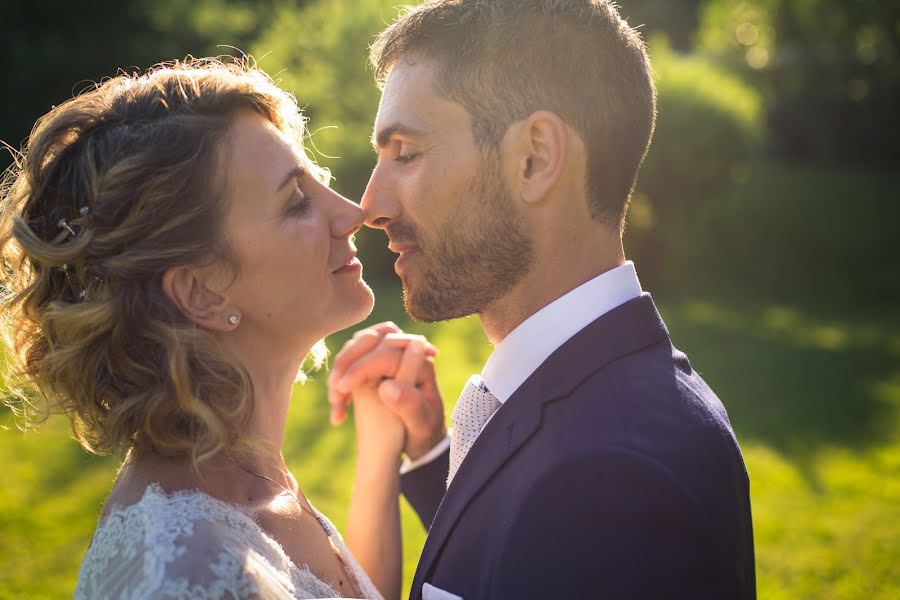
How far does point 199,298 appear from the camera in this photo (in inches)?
106

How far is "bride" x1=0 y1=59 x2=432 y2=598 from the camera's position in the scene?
251 centimetres

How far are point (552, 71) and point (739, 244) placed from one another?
1538cm

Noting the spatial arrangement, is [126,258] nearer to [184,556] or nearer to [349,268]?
→ [349,268]

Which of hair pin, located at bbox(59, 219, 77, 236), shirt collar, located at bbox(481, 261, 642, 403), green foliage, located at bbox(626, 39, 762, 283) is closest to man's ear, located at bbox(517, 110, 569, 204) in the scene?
shirt collar, located at bbox(481, 261, 642, 403)

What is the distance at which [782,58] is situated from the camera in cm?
2220

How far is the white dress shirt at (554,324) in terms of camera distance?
8.41 ft

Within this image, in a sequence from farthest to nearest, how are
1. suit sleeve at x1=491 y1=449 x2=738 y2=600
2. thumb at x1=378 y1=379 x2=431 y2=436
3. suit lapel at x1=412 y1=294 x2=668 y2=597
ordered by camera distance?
1. thumb at x1=378 y1=379 x2=431 y2=436
2. suit lapel at x1=412 y1=294 x2=668 y2=597
3. suit sleeve at x1=491 y1=449 x2=738 y2=600

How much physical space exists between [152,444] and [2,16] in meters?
19.8

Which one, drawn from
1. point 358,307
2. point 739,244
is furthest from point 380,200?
point 739,244

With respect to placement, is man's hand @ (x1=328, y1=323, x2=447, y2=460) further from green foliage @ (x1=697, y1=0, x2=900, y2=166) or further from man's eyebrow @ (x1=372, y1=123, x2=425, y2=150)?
green foliage @ (x1=697, y1=0, x2=900, y2=166)

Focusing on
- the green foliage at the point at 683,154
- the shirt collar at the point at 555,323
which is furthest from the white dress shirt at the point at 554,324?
the green foliage at the point at 683,154

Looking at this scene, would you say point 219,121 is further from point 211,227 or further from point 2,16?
point 2,16

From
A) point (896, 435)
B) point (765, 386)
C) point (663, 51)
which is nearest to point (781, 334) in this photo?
point (765, 386)

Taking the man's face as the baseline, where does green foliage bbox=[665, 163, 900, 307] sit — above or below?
above
